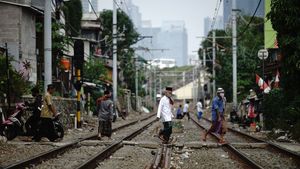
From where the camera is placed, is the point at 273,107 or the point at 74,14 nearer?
the point at 273,107

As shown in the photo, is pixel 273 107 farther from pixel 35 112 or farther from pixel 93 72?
pixel 93 72

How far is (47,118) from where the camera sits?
1867 centimetres

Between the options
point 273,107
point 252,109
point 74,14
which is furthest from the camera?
point 74,14

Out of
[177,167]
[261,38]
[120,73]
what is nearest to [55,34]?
[177,167]

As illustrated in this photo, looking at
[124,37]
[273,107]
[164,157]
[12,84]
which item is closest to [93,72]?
[124,37]

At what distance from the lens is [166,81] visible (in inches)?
7323

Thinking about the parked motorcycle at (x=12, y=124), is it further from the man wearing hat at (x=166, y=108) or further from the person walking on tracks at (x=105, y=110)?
the man wearing hat at (x=166, y=108)

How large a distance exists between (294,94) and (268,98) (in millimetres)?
8325

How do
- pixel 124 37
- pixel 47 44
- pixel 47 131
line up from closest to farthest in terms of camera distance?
pixel 47 131 < pixel 47 44 < pixel 124 37

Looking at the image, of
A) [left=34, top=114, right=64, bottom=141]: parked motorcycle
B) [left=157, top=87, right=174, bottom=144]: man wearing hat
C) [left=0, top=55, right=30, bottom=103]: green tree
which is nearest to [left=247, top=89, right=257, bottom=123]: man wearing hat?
[left=0, top=55, right=30, bottom=103]: green tree

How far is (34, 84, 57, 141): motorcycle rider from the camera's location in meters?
18.4

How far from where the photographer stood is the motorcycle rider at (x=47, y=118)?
18.4 meters

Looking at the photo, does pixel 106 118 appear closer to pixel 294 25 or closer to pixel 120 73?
pixel 294 25

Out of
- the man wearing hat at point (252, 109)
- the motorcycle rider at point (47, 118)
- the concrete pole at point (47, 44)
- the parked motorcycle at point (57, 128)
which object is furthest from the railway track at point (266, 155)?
the man wearing hat at point (252, 109)
